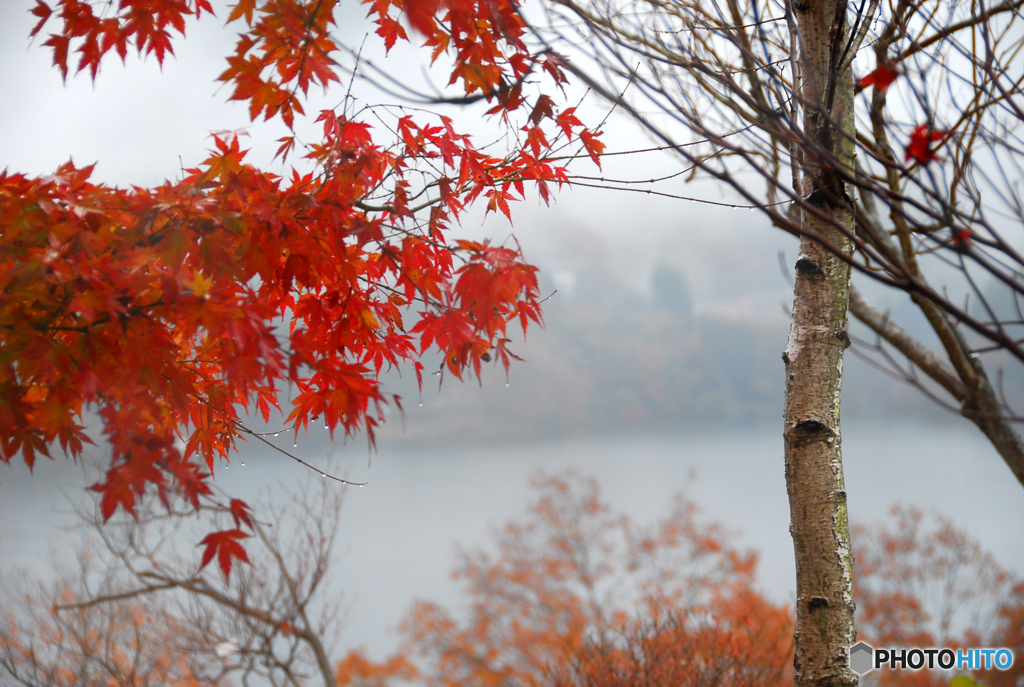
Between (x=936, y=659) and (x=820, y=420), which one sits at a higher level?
(x=820, y=420)

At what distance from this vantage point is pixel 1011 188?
77 centimetres

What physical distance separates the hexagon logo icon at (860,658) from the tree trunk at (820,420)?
18 millimetres

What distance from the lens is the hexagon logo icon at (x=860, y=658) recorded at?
1160mm

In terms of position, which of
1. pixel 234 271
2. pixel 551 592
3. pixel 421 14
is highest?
pixel 421 14

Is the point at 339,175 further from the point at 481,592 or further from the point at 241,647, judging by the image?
the point at 481,592

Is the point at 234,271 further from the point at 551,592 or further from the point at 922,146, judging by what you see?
the point at 551,592

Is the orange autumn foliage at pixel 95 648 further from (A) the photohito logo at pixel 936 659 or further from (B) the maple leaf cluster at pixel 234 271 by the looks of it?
(A) the photohito logo at pixel 936 659

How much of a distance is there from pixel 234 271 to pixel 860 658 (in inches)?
55.3

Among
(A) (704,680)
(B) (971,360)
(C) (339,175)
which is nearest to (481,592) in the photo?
(A) (704,680)

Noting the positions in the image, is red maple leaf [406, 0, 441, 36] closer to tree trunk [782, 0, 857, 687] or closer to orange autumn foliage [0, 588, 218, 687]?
tree trunk [782, 0, 857, 687]

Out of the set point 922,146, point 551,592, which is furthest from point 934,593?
point 922,146

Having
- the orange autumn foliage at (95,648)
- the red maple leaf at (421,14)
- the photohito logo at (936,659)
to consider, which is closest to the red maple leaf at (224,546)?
the red maple leaf at (421,14)

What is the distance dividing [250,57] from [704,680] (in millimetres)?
2230

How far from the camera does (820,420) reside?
1199 mm
